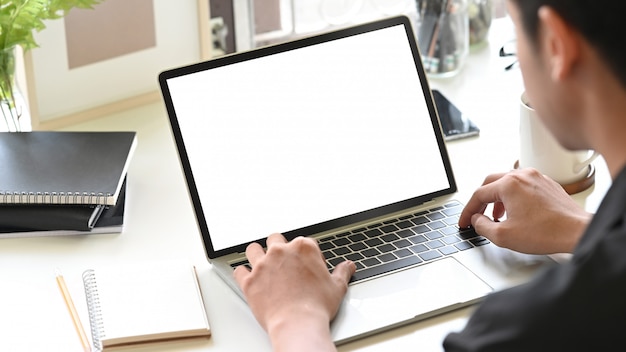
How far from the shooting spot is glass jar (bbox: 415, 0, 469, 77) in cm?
165

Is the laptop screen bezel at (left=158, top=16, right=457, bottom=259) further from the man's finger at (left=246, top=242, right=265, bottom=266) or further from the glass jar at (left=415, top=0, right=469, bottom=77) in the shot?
the glass jar at (left=415, top=0, right=469, bottom=77)

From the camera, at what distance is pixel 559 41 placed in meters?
0.74

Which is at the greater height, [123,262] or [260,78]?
[260,78]

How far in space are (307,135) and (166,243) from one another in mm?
232

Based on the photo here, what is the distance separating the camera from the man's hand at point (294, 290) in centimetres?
98

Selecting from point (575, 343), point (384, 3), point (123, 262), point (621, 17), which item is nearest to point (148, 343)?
point (123, 262)

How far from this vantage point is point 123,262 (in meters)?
1.19

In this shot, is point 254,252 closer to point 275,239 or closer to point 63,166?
point 275,239

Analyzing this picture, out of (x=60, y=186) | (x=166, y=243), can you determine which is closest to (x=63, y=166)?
(x=60, y=186)

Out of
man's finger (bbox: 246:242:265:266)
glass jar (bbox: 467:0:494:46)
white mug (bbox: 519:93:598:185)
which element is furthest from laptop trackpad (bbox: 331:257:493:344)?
glass jar (bbox: 467:0:494:46)

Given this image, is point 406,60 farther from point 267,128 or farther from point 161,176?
point 161,176

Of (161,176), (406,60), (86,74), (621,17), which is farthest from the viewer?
(86,74)

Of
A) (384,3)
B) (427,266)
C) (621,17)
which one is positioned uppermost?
(384,3)

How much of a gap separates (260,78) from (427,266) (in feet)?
1.03
